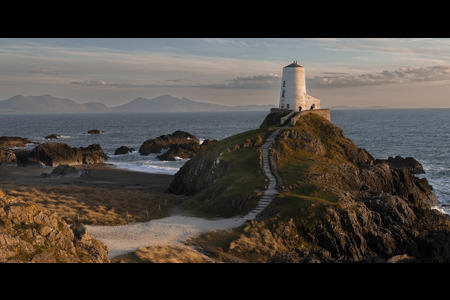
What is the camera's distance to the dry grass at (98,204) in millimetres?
30266

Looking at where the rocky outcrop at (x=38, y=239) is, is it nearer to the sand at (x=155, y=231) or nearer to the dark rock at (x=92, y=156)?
the sand at (x=155, y=231)

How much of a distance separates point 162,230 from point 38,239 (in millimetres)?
11298

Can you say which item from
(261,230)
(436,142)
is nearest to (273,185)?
(261,230)

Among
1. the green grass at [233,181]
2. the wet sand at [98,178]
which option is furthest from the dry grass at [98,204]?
the wet sand at [98,178]

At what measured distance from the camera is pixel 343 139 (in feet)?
165

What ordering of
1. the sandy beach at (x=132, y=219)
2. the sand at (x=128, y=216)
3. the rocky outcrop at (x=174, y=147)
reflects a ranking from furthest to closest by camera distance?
the rocky outcrop at (x=174, y=147) → the sand at (x=128, y=216) → the sandy beach at (x=132, y=219)

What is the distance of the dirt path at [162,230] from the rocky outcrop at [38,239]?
2741 millimetres

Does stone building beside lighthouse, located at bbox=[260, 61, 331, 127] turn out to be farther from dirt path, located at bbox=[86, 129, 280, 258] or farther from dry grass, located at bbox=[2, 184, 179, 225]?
dirt path, located at bbox=[86, 129, 280, 258]

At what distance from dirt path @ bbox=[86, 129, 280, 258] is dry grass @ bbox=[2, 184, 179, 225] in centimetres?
236

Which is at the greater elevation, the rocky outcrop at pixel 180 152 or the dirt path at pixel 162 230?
the rocky outcrop at pixel 180 152

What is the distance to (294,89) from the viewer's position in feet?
186

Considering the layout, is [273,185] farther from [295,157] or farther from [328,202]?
[295,157]

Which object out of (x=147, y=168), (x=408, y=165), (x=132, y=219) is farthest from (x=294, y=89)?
(x=132, y=219)
